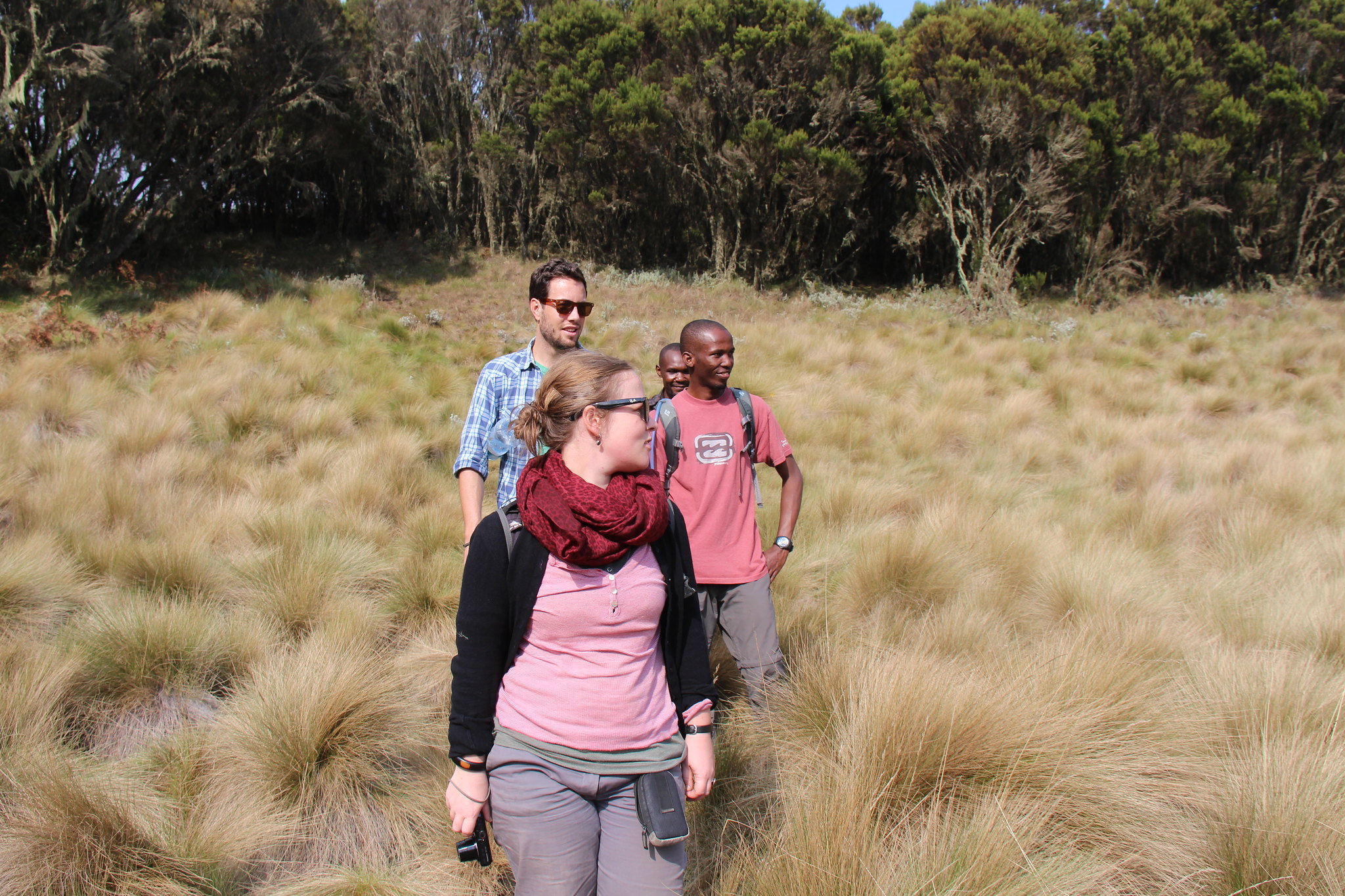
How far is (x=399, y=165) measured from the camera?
22.0 meters

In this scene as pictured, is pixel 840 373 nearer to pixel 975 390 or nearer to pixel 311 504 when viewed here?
pixel 975 390

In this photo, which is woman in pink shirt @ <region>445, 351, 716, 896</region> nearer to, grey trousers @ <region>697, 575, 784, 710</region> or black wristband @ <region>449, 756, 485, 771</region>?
black wristband @ <region>449, 756, 485, 771</region>

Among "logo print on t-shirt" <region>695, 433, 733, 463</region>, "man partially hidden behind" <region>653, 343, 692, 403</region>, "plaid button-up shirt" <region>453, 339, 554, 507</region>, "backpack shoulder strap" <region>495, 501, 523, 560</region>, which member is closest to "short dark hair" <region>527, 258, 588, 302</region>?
"plaid button-up shirt" <region>453, 339, 554, 507</region>

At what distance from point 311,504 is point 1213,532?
6.09 m

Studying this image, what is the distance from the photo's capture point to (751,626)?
2.82 meters

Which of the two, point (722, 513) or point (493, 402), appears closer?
point (493, 402)

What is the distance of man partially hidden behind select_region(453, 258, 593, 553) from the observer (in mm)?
2541

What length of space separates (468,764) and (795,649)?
2043 millimetres

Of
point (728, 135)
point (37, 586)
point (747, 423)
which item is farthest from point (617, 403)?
point (728, 135)

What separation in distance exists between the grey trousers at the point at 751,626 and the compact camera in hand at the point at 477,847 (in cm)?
124

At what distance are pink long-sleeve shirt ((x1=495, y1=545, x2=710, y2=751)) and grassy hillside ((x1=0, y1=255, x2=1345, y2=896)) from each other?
69cm

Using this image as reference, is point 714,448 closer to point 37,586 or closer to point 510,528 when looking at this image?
point 510,528

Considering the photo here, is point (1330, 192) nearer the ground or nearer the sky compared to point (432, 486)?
nearer the sky

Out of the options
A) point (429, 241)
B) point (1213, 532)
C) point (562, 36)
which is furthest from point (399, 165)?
point (1213, 532)
